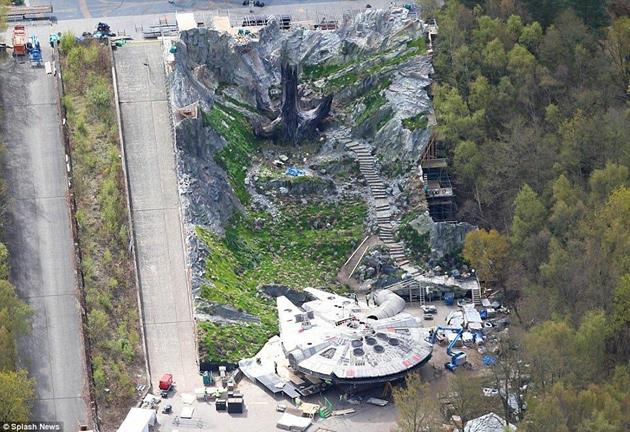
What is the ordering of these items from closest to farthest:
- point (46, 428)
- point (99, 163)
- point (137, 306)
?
1. point (46, 428)
2. point (137, 306)
3. point (99, 163)

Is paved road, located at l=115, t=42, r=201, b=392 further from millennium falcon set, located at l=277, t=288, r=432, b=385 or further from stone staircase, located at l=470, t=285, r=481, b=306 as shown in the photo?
stone staircase, located at l=470, t=285, r=481, b=306

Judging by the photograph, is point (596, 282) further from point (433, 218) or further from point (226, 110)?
point (226, 110)

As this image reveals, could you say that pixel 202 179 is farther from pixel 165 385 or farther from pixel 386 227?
pixel 165 385

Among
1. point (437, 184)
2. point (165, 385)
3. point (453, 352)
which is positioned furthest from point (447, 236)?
point (165, 385)

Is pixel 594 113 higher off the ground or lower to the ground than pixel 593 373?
higher

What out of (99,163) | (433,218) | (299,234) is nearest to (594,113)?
(433,218)

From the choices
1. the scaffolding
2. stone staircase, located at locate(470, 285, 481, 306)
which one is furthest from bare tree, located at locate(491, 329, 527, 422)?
the scaffolding

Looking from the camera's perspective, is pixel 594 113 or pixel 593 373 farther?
pixel 594 113
